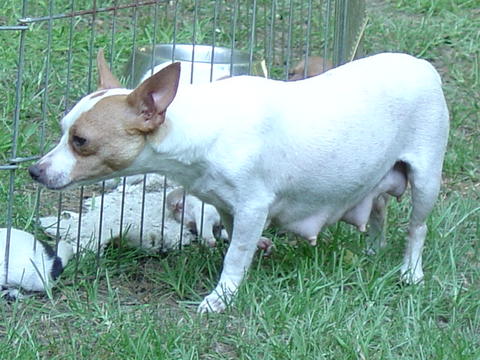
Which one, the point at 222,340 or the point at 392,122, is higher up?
the point at 392,122

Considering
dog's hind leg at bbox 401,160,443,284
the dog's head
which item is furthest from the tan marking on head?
dog's hind leg at bbox 401,160,443,284

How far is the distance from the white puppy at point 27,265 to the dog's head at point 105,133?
51cm

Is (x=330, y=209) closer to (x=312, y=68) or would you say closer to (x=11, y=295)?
(x=11, y=295)

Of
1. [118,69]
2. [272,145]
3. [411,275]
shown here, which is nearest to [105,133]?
[272,145]

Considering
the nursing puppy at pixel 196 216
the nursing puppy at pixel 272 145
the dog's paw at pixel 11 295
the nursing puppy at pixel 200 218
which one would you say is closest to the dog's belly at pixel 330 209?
the nursing puppy at pixel 272 145

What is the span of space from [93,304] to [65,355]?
1.37 feet

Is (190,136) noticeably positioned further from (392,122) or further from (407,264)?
(407,264)

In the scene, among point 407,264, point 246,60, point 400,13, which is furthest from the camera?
point 400,13

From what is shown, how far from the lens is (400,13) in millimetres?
8344

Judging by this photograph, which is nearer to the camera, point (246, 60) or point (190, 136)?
point (190, 136)

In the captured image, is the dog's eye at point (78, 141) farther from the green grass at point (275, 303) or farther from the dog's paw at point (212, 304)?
the dog's paw at point (212, 304)

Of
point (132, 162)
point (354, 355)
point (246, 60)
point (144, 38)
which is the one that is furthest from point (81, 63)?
→ point (354, 355)

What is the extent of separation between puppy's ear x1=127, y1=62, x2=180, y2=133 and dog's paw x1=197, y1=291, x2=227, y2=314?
Result: 67cm

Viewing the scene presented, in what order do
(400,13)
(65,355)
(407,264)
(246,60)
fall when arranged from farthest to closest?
(400,13), (246,60), (407,264), (65,355)
